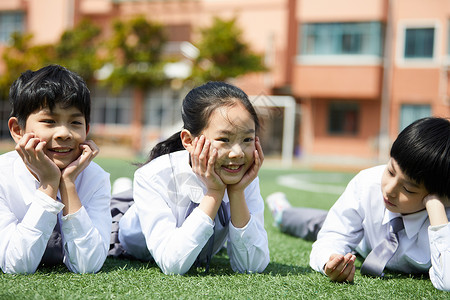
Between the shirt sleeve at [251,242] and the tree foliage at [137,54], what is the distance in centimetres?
1946

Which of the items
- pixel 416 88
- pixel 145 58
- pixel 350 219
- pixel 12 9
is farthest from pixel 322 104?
pixel 350 219

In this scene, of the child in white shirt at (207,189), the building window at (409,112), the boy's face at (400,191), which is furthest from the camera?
the building window at (409,112)

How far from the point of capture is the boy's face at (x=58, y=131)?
2.48 meters

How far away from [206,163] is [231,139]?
0.16 m

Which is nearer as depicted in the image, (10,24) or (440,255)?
(440,255)

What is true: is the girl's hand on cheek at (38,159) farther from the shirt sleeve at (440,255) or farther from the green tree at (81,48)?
the green tree at (81,48)

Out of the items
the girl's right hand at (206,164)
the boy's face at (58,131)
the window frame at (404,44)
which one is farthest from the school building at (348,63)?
the girl's right hand at (206,164)

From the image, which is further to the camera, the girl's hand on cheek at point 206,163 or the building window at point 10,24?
the building window at point 10,24

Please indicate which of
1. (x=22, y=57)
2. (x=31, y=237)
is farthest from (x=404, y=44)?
(x=31, y=237)

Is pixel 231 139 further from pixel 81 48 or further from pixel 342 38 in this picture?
pixel 81 48

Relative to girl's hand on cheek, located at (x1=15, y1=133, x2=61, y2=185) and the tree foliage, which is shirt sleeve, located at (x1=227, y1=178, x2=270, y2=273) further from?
the tree foliage

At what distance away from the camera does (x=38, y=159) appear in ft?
7.83

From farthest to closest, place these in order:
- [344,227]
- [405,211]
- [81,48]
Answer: [81,48] < [344,227] < [405,211]

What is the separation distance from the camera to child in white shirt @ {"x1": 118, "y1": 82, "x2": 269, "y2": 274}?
2.47 m
